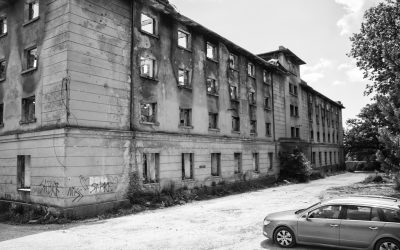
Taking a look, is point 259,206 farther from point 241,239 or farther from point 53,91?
point 53,91

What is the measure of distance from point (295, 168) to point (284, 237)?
23.4 metres

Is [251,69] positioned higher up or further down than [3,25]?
further down

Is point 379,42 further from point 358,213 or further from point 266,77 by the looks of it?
point 358,213

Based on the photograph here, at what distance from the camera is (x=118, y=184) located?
16562mm

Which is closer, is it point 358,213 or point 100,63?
point 358,213

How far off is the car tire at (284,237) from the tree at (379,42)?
17.9 meters

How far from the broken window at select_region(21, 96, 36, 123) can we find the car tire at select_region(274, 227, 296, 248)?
44.9ft

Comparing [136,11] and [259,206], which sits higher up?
[136,11]

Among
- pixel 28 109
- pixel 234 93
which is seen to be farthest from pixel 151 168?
pixel 234 93

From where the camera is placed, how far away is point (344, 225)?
8695 mm

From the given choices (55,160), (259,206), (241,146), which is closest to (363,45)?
(241,146)

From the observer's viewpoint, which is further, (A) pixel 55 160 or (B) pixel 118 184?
(B) pixel 118 184

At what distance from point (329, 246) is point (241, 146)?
18.2m

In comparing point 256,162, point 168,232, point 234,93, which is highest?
point 234,93
